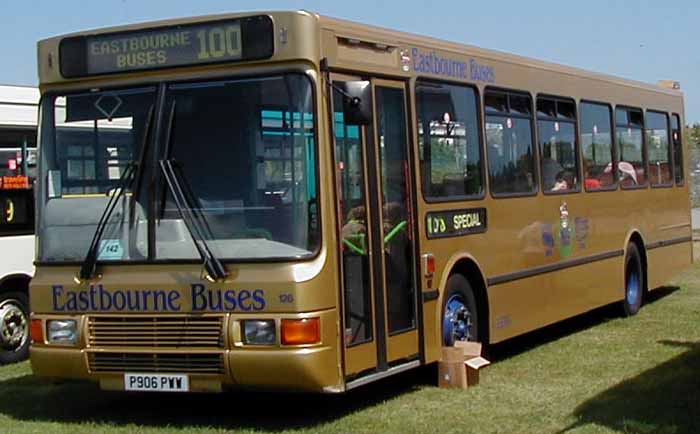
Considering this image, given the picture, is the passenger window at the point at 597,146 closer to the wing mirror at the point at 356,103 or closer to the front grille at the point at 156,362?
the wing mirror at the point at 356,103

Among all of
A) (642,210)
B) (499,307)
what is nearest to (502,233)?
(499,307)

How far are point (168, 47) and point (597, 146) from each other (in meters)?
7.04

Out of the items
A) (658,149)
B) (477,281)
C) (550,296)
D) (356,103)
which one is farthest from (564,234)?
(356,103)

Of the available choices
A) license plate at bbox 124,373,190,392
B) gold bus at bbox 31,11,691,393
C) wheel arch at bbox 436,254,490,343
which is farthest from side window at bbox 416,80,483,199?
license plate at bbox 124,373,190,392

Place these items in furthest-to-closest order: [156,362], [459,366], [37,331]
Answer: [459,366] → [37,331] → [156,362]

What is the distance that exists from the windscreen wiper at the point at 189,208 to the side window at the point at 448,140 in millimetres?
2221

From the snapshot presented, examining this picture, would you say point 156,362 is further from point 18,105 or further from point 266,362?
point 18,105

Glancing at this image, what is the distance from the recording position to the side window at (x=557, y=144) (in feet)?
42.8

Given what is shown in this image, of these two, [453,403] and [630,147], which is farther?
[630,147]

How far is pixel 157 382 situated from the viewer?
895 centimetres

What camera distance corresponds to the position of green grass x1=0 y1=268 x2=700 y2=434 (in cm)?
906

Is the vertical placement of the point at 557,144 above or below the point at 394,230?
above

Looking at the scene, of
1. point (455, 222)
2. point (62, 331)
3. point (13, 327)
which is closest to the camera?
point (62, 331)

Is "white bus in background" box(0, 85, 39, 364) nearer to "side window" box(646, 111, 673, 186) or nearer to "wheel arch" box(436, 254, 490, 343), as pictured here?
"wheel arch" box(436, 254, 490, 343)
